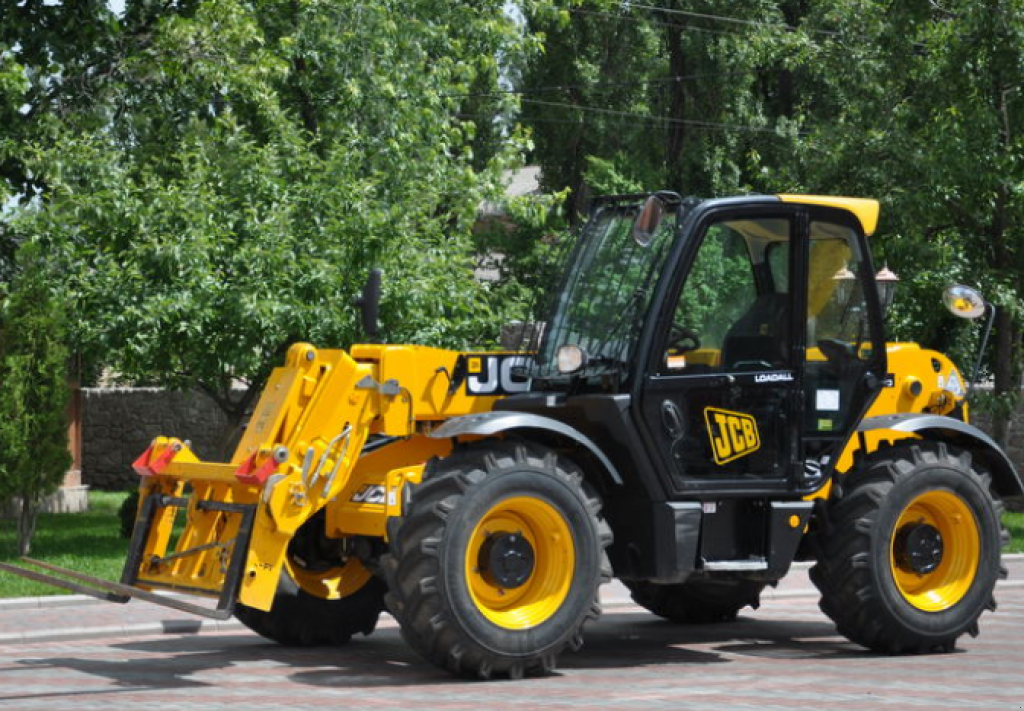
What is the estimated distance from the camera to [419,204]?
72.3 feet

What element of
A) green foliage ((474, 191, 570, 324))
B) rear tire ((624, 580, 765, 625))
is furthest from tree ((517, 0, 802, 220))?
rear tire ((624, 580, 765, 625))

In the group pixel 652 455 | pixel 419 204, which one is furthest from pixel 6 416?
pixel 652 455

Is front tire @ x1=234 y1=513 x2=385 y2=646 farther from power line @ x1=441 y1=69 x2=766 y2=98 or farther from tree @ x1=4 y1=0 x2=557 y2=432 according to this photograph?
power line @ x1=441 y1=69 x2=766 y2=98

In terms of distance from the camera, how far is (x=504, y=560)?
34.7 ft

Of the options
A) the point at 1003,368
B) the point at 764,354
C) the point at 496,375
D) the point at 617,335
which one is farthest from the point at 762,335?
the point at 1003,368

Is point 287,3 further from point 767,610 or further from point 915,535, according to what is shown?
point 915,535

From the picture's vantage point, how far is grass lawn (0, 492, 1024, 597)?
16719mm

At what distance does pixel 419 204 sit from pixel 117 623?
370 inches

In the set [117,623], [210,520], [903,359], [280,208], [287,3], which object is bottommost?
[117,623]

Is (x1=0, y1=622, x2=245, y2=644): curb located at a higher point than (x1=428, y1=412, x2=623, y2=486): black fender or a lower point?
lower

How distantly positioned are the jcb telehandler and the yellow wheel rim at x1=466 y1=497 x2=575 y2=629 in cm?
1

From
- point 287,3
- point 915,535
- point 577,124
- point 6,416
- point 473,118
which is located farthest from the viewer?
point 577,124

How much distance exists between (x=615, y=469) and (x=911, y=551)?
88.0 inches

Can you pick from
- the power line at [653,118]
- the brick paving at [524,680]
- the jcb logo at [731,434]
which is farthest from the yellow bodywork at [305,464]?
the power line at [653,118]
